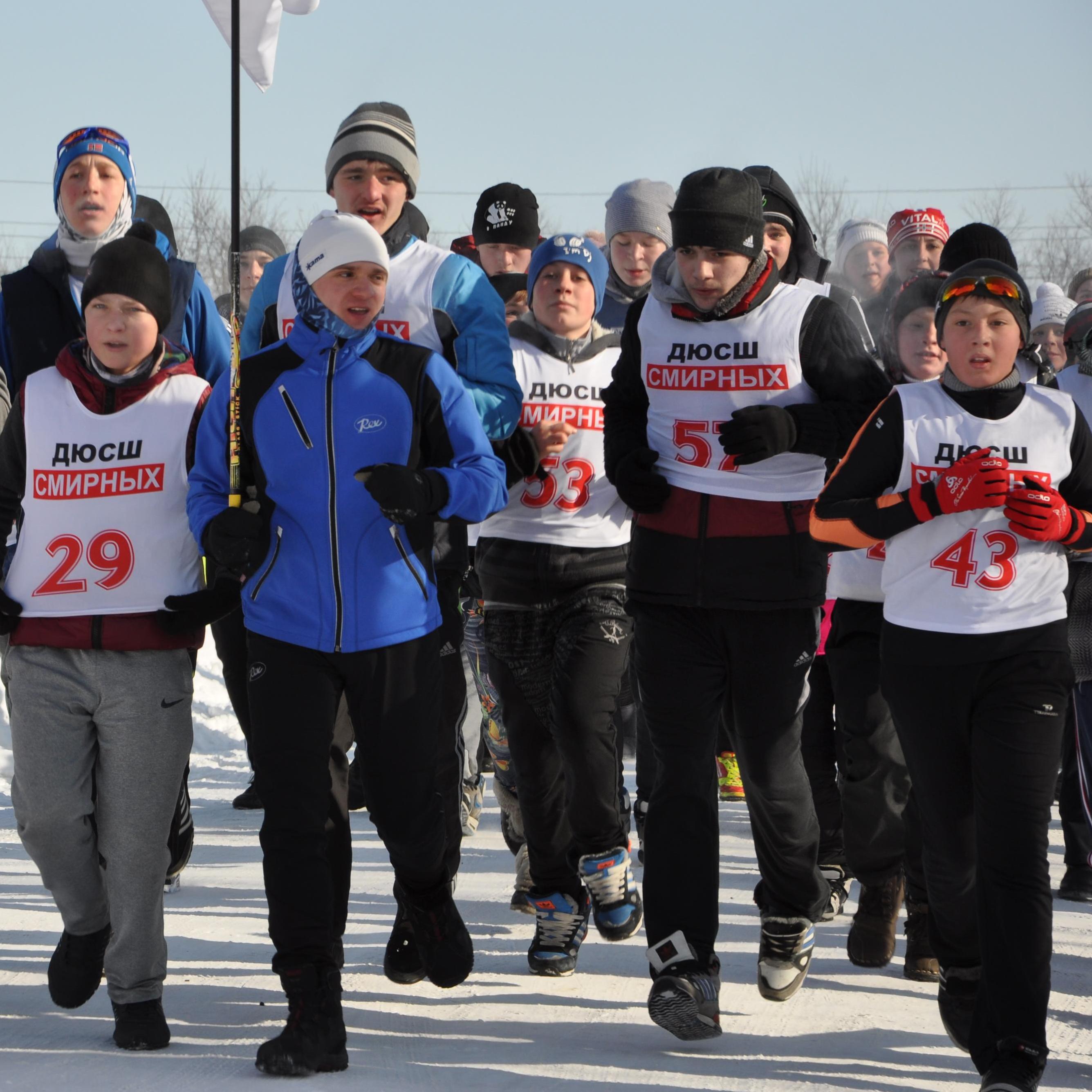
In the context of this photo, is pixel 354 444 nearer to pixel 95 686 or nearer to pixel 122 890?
pixel 95 686

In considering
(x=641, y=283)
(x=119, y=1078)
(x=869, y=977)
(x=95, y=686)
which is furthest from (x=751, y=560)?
(x=641, y=283)

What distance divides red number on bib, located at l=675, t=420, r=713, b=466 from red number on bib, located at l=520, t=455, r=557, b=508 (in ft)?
2.55

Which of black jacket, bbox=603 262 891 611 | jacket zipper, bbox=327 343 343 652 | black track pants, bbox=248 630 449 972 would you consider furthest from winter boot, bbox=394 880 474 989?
black jacket, bbox=603 262 891 611

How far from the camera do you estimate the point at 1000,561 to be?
4188 millimetres

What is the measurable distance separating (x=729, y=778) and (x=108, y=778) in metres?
4.41

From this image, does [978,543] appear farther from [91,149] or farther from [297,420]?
[91,149]

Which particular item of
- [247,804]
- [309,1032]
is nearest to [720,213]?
[309,1032]

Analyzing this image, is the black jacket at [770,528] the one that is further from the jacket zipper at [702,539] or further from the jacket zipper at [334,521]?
the jacket zipper at [334,521]

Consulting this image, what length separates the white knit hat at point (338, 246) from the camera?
4590mm

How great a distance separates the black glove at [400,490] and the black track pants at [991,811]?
1.35 m

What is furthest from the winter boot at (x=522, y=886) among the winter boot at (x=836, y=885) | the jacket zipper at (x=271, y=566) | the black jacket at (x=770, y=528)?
the jacket zipper at (x=271, y=566)

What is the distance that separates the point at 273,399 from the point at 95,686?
3.15 feet

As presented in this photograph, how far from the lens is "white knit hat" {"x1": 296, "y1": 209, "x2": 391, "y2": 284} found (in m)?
4.59

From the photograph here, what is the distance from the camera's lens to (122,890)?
446cm
